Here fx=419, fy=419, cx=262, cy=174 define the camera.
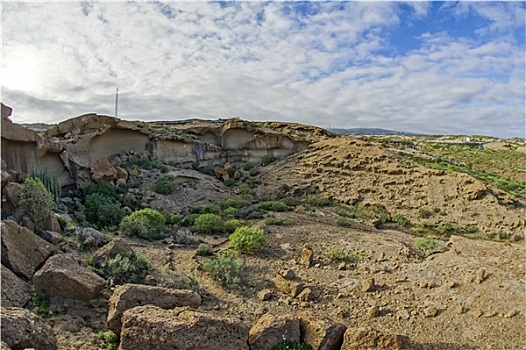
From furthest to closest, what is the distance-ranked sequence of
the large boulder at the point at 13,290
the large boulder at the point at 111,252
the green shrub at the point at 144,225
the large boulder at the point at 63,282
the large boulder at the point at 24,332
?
the green shrub at the point at 144,225 → the large boulder at the point at 111,252 → the large boulder at the point at 63,282 → the large boulder at the point at 13,290 → the large boulder at the point at 24,332

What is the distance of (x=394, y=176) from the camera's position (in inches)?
825

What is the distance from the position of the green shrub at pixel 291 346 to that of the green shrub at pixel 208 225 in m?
7.90

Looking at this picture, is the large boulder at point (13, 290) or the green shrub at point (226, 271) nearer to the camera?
the large boulder at point (13, 290)

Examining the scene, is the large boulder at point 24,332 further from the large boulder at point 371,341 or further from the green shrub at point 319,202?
the green shrub at point 319,202

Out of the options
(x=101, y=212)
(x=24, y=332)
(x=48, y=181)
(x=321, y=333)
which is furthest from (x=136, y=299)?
(x=48, y=181)

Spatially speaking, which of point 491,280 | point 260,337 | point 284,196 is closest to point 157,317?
point 260,337

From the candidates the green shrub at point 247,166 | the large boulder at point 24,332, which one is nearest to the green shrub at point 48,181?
the large boulder at point 24,332

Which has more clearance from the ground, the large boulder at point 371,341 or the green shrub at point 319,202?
the green shrub at point 319,202

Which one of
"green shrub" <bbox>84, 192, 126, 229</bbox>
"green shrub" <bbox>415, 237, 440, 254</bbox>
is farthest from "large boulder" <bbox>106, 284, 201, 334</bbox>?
"green shrub" <bbox>84, 192, 126, 229</bbox>

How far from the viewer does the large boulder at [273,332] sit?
19.8 ft

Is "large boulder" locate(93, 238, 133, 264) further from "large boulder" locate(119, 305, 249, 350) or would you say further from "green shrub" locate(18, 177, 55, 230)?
"large boulder" locate(119, 305, 249, 350)

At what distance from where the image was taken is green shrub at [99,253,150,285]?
8.41 meters

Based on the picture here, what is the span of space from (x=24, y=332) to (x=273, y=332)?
323 centimetres

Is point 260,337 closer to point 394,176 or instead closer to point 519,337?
point 519,337
